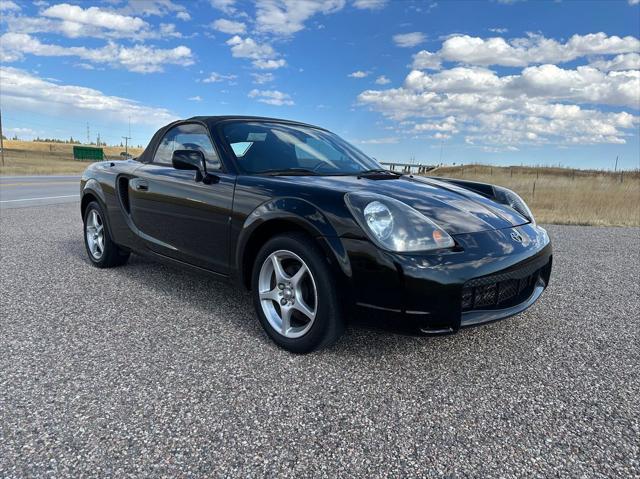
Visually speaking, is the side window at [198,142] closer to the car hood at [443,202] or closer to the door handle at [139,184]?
the door handle at [139,184]

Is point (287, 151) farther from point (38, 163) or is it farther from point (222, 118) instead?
point (38, 163)

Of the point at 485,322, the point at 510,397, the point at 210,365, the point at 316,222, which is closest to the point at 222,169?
the point at 316,222

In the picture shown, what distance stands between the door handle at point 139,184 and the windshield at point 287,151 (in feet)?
2.86

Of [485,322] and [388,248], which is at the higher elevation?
[388,248]

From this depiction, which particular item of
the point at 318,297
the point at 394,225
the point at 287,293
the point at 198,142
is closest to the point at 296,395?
the point at 318,297

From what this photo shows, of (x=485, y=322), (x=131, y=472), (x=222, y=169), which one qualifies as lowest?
(x=131, y=472)

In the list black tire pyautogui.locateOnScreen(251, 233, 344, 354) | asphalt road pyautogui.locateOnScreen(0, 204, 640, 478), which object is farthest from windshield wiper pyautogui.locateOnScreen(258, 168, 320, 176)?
asphalt road pyautogui.locateOnScreen(0, 204, 640, 478)

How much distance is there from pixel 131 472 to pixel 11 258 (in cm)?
418

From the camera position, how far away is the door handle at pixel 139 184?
3.73 meters

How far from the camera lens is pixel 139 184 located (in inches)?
150

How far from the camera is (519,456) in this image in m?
1.82

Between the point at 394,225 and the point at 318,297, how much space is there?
546 mm

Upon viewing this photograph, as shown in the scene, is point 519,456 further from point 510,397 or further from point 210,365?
point 210,365

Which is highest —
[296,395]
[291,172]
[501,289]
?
[291,172]
